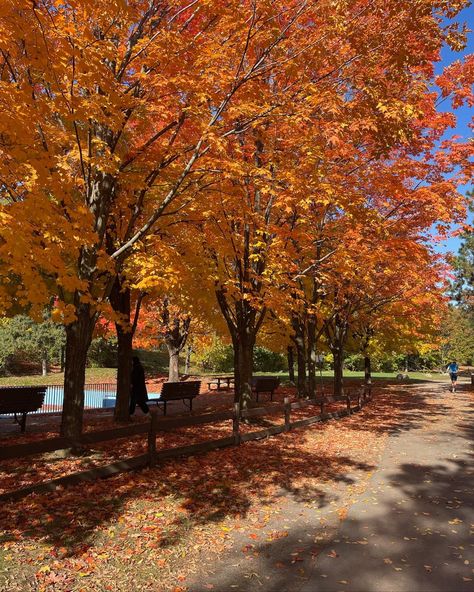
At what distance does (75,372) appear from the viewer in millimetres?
8594

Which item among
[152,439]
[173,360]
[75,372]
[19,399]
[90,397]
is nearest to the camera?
[152,439]

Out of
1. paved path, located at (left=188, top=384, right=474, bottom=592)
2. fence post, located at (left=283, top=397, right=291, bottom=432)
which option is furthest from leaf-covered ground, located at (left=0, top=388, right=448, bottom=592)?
fence post, located at (left=283, top=397, right=291, bottom=432)

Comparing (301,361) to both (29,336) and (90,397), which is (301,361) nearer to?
(90,397)

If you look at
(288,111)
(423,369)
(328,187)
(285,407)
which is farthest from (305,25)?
(423,369)

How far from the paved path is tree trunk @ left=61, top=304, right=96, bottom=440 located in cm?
420

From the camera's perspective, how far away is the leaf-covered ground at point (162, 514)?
4477 mm

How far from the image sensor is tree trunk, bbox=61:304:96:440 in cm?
852

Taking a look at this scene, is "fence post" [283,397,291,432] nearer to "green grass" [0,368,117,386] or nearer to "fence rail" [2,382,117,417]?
"fence rail" [2,382,117,417]

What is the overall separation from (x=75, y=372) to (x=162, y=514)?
11.6 ft

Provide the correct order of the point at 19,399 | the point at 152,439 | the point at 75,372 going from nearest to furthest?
the point at 152,439 < the point at 75,372 < the point at 19,399

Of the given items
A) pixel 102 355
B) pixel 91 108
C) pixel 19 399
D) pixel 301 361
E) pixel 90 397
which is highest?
pixel 91 108

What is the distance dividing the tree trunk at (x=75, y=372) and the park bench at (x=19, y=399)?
283 centimetres

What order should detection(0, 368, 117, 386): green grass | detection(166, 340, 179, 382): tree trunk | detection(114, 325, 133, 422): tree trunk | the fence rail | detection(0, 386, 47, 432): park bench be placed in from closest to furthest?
detection(0, 386, 47, 432): park bench
detection(114, 325, 133, 422): tree trunk
the fence rail
detection(166, 340, 179, 382): tree trunk
detection(0, 368, 117, 386): green grass

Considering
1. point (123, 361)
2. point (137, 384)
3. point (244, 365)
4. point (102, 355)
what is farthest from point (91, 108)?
point (102, 355)
